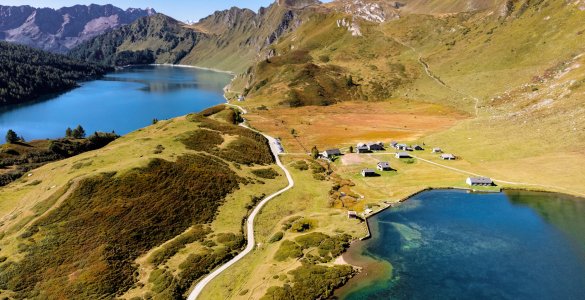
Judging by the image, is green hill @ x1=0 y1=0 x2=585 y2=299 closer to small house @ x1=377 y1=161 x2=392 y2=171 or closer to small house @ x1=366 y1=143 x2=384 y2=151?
small house @ x1=377 y1=161 x2=392 y2=171

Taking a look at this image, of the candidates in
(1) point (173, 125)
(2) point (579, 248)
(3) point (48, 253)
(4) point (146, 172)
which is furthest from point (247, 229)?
(1) point (173, 125)

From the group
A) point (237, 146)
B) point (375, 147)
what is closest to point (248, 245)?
point (237, 146)

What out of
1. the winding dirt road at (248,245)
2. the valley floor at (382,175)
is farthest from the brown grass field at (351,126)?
the winding dirt road at (248,245)

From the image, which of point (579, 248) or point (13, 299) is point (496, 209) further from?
point (13, 299)

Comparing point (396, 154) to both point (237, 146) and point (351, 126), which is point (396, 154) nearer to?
point (237, 146)

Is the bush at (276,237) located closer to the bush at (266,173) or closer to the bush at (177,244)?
the bush at (177,244)

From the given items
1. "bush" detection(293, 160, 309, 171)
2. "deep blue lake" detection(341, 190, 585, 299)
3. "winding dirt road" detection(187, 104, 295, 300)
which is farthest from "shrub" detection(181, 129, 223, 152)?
"deep blue lake" detection(341, 190, 585, 299)
